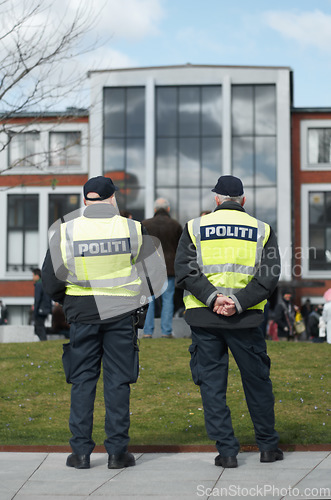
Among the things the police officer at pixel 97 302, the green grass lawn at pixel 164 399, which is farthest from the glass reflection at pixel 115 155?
the police officer at pixel 97 302

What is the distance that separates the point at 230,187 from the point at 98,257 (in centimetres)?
110

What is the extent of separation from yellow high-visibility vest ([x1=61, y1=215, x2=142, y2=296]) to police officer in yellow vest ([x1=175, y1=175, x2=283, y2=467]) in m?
0.40

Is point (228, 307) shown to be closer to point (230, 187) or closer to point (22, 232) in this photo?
point (230, 187)

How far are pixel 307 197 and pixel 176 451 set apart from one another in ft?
122

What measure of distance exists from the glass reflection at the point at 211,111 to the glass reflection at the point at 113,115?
14.1 ft

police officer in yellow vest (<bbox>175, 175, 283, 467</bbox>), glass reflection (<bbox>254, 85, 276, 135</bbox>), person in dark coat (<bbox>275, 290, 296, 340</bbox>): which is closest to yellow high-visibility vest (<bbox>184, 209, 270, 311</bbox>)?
police officer in yellow vest (<bbox>175, 175, 283, 467</bbox>)

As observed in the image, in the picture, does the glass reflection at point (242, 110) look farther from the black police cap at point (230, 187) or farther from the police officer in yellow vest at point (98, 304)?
the police officer in yellow vest at point (98, 304)

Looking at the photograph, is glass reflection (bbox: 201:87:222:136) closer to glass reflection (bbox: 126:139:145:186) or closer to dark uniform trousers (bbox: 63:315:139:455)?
glass reflection (bbox: 126:139:145:186)

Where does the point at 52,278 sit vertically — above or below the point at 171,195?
below

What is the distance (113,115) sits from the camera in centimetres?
4047

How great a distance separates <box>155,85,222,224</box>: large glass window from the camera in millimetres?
39906

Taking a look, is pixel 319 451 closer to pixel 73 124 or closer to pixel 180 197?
pixel 180 197

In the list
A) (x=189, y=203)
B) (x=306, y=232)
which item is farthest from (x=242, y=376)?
(x=306, y=232)

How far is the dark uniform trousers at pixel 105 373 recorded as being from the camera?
536cm
